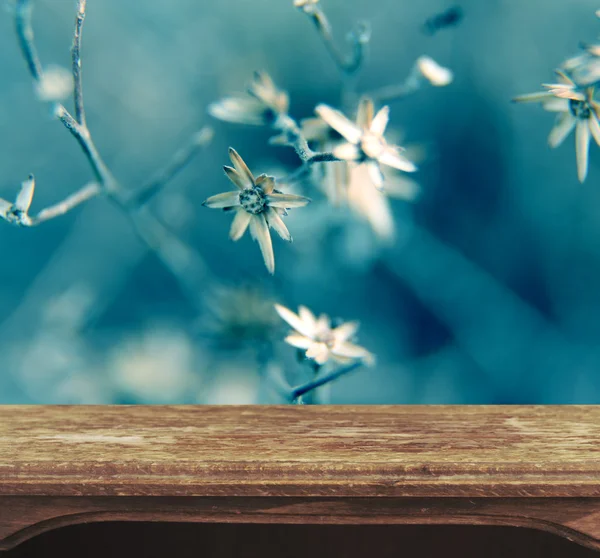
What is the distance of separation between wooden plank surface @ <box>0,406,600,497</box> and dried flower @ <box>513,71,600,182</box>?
258mm

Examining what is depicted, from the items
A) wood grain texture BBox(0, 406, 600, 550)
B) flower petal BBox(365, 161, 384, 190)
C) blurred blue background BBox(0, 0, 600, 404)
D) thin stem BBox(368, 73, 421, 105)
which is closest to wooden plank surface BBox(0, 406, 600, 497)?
wood grain texture BBox(0, 406, 600, 550)

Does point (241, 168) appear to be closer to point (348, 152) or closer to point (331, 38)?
point (348, 152)

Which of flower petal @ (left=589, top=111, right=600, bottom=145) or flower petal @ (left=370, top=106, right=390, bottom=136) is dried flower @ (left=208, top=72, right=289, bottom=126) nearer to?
flower petal @ (left=370, top=106, right=390, bottom=136)

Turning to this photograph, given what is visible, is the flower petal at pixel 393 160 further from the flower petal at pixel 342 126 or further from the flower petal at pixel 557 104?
the flower petal at pixel 557 104

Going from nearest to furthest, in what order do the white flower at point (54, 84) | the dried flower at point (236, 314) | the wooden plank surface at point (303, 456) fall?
the wooden plank surface at point (303, 456)
the white flower at point (54, 84)
the dried flower at point (236, 314)

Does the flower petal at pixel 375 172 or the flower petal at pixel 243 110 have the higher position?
the flower petal at pixel 243 110

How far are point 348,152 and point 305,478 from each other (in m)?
0.26

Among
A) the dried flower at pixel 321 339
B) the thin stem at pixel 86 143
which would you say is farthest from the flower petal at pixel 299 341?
the thin stem at pixel 86 143

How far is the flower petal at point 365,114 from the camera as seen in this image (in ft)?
1.50

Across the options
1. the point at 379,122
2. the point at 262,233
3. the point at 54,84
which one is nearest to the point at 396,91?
the point at 379,122

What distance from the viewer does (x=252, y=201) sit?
455mm

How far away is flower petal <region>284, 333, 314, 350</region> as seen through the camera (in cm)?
52

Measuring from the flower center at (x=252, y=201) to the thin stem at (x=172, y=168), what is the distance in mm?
141

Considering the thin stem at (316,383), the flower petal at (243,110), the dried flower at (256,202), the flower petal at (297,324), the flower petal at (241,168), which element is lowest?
the thin stem at (316,383)
